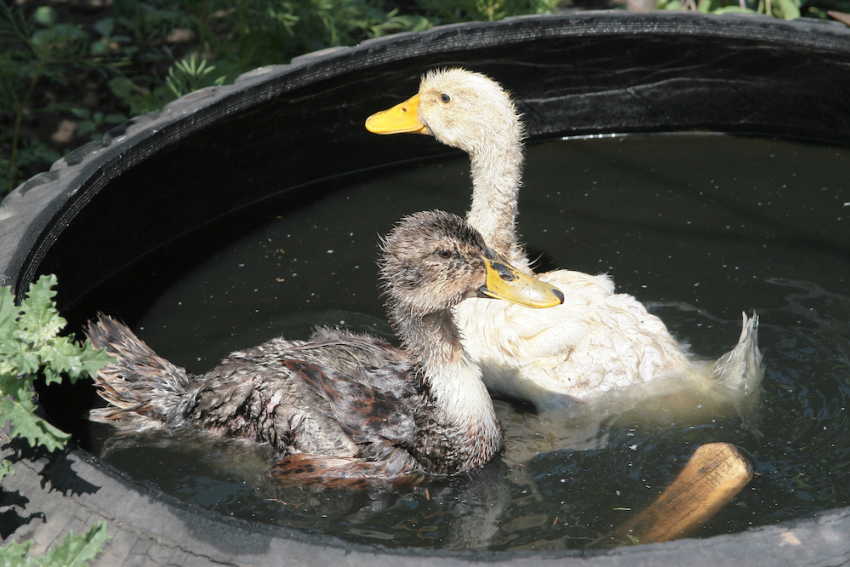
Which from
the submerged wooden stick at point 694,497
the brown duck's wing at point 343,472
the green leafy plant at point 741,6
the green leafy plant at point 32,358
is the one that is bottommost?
the submerged wooden stick at point 694,497

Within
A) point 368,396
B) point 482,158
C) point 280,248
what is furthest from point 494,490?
point 280,248

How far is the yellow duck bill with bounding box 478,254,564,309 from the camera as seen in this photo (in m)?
3.41

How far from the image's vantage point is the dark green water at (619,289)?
3.43 metres

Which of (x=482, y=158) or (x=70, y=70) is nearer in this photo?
(x=482, y=158)

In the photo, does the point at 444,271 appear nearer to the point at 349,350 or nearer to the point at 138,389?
the point at 349,350

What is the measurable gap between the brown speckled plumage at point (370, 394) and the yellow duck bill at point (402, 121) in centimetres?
134

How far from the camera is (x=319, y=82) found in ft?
16.8

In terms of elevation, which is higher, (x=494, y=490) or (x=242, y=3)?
(x=242, y=3)

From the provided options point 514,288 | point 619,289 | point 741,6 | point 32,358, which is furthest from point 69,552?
point 741,6

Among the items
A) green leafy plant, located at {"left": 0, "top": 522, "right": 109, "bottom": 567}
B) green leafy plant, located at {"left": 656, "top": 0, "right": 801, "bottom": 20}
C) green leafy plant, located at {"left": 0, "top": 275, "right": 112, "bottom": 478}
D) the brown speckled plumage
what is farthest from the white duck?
green leafy plant, located at {"left": 656, "top": 0, "right": 801, "bottom": 20}

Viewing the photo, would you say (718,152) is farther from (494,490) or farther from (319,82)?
(494,490)

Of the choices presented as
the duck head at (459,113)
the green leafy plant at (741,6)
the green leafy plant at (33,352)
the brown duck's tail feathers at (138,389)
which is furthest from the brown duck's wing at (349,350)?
the green leafy plant at (741,6)

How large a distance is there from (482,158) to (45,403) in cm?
251

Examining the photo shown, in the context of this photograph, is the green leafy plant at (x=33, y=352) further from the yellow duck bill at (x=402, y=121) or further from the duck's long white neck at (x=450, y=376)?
the yellow duck bill at (x=402, y=121)
